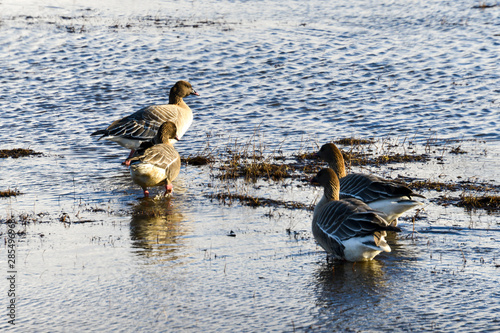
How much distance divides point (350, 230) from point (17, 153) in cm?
1024

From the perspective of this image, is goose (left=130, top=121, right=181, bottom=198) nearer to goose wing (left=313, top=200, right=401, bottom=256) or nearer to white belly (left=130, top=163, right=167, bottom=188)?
white belly (left=130, top=163, right=167, bottom=188)

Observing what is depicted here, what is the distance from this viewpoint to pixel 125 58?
90.9 ft

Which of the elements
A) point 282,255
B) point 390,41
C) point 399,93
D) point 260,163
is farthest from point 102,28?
point 282,255

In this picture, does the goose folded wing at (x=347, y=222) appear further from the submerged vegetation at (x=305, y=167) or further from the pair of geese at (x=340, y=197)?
the submerged vegetation at (x=305, y=167)

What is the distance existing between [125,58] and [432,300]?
2312 cm

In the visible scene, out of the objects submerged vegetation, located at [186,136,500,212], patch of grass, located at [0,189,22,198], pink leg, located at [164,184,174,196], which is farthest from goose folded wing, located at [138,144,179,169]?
patch of grass, located at [0,189,22,198]

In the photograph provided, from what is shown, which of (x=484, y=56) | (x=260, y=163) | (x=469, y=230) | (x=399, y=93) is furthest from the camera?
(x=484, y=56)

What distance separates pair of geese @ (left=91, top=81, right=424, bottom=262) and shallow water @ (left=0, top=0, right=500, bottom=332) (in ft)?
1.29

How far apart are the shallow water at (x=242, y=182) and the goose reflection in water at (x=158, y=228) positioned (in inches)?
2.0

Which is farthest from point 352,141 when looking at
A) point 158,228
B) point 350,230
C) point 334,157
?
point 350,230

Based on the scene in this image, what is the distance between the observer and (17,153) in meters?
15.1

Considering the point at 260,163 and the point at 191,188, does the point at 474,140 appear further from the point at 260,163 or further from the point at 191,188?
the point at 191,188

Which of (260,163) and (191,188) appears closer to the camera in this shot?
(191,188)

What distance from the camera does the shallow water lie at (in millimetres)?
6973
